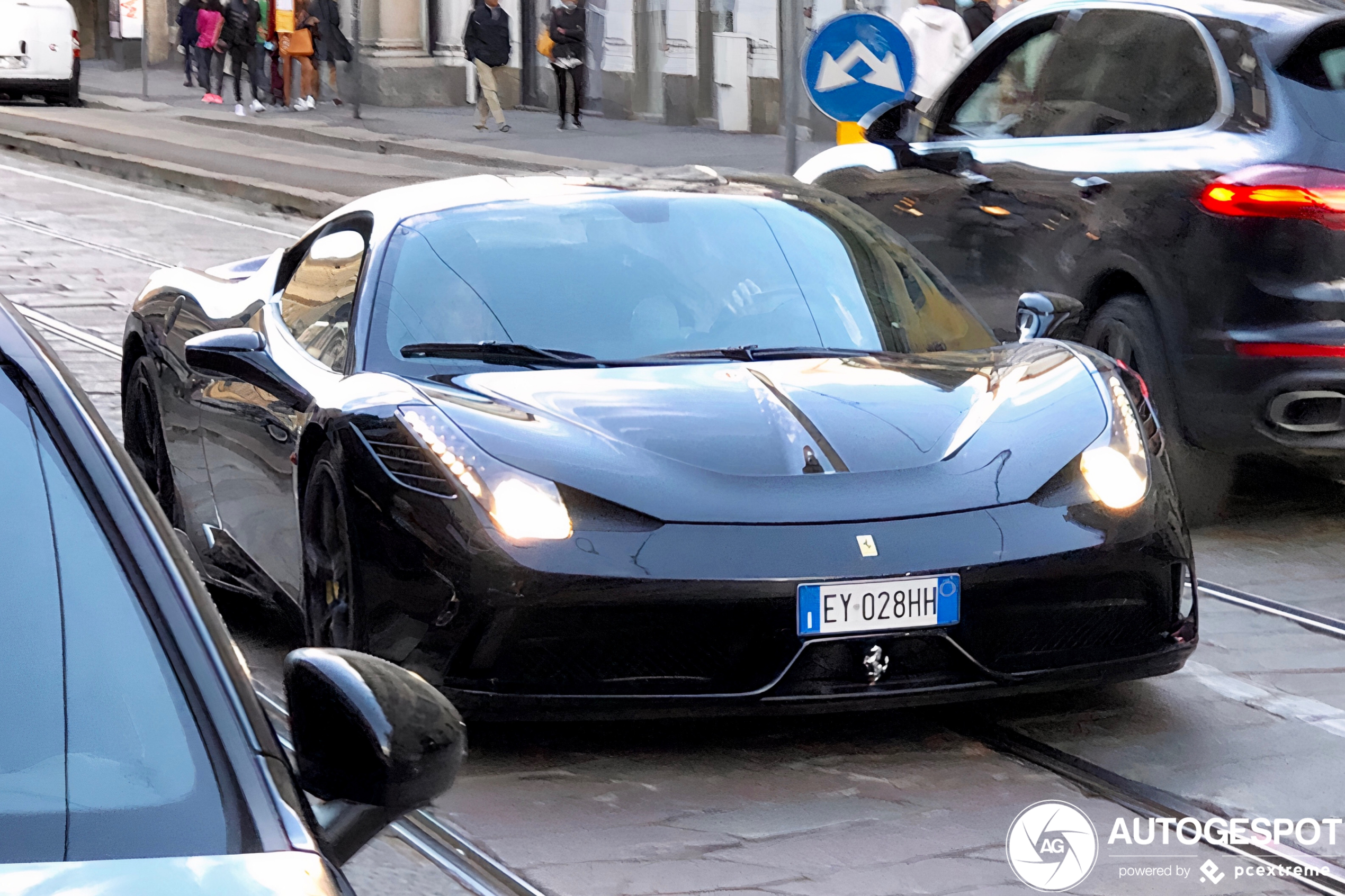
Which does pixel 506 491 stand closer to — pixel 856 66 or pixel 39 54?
pixel 856 66

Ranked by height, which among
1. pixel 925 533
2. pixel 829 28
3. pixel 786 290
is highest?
pixel 829 28

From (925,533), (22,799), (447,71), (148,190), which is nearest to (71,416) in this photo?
(22,799)

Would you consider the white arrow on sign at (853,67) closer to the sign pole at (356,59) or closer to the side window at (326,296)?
the side window at (326,296)

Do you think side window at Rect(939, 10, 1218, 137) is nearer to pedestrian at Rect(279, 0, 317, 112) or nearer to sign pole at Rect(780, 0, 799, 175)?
sign pole at Rect(780, 0, 799, 175)

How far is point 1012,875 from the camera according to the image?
13.4ft

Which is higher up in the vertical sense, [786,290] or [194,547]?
[786,290]

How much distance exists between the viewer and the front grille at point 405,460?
474 centimetres

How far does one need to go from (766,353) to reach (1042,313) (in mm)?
904

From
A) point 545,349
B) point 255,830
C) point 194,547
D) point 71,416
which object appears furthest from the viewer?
point 194,547

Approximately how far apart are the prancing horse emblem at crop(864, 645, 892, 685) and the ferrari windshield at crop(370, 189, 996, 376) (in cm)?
107

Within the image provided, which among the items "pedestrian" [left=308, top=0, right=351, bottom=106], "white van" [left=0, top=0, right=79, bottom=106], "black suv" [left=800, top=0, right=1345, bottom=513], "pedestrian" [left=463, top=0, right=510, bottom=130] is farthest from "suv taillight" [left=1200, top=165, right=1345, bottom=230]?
"white van" [left=0, top=0, right=79, bottom=106]

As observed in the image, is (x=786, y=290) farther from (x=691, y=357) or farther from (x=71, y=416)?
(x=71, y=416)

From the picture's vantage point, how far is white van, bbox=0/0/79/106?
37000 millimetres

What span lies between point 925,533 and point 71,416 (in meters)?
2.52
